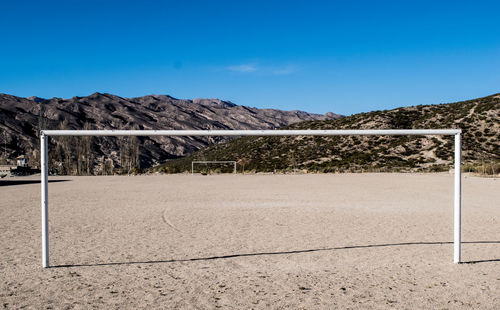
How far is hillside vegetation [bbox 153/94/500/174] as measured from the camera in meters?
37.6

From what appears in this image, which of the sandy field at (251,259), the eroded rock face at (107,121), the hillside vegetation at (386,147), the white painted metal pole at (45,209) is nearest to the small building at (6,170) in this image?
the hillside vegetation at (386,147)

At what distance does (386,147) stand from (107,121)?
3010 inches

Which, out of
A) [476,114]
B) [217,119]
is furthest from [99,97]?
[476,114]

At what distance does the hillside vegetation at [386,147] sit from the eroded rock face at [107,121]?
2437cm

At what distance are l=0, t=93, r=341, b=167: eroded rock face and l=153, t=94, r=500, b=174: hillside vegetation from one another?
2437cm

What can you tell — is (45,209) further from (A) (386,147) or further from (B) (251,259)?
(A) (386,147)

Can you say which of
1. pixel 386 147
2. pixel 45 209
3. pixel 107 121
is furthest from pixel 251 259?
pixel 107 121

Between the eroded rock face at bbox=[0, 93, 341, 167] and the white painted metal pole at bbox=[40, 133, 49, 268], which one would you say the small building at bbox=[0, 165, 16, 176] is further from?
the white painted metal pole at bbox=[40, 133, 49, 268]

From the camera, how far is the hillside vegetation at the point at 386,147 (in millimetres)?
37594

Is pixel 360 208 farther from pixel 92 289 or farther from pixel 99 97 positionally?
pixel 99 97

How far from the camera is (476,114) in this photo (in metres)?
44.7

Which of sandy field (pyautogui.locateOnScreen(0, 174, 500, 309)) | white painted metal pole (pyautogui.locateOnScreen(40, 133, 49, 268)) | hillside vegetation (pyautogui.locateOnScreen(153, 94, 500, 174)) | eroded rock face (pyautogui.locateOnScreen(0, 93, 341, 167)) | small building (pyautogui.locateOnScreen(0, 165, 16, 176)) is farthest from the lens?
eroded rock face (pyautogui.locateOnScreen(0, 93, 341, 167))

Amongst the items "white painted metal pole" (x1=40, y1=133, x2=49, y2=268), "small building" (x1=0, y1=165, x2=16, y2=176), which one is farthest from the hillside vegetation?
"white painted metal pole" (x1=40, y1=133, x2=49, y2=268)

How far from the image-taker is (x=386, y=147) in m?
43.6
